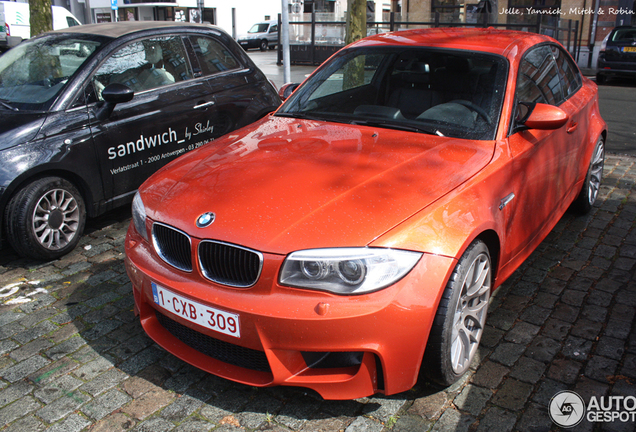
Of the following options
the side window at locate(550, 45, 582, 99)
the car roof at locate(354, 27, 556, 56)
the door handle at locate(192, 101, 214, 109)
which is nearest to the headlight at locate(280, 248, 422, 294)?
the car roof at locate(354, 27, 556, 56)

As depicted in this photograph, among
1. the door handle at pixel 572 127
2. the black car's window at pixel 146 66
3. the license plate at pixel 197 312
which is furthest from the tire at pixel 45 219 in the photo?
the door handle at pixel 572 127

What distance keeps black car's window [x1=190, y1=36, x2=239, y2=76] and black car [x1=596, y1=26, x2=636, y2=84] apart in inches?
543

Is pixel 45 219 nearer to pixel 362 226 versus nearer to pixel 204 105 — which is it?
pixel 204 105

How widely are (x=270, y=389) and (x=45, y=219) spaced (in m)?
2.47

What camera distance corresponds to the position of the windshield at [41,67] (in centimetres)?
449

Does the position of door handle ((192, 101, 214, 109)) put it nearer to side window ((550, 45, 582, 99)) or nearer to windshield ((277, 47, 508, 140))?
windshield ((277, 47, 508, 140))

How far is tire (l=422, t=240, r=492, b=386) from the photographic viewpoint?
2.50 m

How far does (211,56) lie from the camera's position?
5688 millimetres

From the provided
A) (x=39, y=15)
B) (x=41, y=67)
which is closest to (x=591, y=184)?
(x=41, y=67)

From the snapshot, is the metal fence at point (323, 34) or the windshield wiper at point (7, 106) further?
the metal fence at point (323, 34)

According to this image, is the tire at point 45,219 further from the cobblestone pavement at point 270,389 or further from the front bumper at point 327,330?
the front bumper at point 327,330

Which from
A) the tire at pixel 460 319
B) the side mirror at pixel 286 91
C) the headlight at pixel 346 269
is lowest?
the tire at pixel 460 319

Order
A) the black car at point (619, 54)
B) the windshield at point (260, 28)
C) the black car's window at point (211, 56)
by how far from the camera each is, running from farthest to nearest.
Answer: the windshield at point (260, 28) < the black car at point (619, 54) < the black car's window at point (211, 56)

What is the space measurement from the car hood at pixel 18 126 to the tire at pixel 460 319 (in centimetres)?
328
